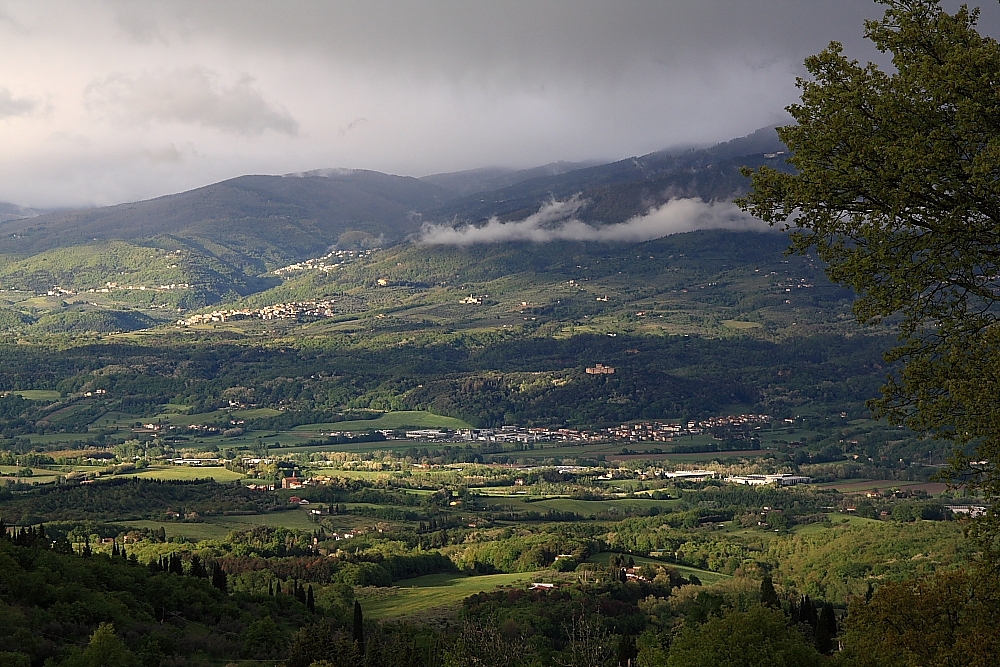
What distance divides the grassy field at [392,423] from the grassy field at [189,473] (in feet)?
167

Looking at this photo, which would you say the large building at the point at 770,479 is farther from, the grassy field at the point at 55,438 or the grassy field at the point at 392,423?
the grassy field at the point at 55,438

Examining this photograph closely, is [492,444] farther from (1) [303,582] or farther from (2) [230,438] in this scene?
(1) [303,582]

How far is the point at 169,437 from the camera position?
174 m

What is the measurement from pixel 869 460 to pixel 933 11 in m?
149

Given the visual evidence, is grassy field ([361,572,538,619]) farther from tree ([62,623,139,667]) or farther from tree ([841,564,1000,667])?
tree ([841,564,1000,667])

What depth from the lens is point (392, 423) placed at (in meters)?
192

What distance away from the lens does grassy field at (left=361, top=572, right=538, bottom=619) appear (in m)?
66.9

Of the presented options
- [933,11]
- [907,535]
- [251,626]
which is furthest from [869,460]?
[933,11]

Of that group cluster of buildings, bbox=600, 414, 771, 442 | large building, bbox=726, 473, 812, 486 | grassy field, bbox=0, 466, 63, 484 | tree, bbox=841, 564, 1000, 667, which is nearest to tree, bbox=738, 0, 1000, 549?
tree, bbox=841, 564, 1000, 667

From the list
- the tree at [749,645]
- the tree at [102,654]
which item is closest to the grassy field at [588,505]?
the tree at [102,654]

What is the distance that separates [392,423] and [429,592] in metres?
119

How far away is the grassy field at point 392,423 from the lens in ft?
617

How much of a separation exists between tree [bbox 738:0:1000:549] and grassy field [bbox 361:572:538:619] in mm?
51661

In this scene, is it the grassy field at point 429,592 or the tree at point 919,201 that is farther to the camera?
the grassy field at point 429,592
